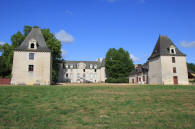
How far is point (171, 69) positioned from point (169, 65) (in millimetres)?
915

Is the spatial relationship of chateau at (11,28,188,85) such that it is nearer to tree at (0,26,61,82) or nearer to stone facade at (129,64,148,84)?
stone facade at (129,64,148,84)

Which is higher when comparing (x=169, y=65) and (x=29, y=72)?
(x=169, y=65)

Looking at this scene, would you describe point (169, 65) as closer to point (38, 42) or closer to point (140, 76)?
point (140, 76)

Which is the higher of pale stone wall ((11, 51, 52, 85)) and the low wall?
pale stone wall ((11, 51, 52, 85))

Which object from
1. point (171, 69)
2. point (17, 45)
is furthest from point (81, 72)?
point (171, 69)

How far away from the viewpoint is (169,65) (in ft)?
104

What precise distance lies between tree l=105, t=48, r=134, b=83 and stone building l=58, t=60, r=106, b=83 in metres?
6.38

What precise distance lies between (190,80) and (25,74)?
3411 cm

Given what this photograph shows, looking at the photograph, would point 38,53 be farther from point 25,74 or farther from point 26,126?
point 26,126

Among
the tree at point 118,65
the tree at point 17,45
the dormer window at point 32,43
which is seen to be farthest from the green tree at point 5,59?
the tree at point 118,65

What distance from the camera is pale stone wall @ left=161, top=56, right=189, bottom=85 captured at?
31.2 m

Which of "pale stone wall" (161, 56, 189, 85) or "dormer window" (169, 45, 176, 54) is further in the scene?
"dormer window" (169, 45, 176, 54)

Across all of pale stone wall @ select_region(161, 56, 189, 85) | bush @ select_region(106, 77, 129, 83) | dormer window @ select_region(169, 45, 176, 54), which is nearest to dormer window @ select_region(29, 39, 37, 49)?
pale stone wall @ select_region(161, 56, 189, 85)

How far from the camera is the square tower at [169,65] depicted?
31234 mm
